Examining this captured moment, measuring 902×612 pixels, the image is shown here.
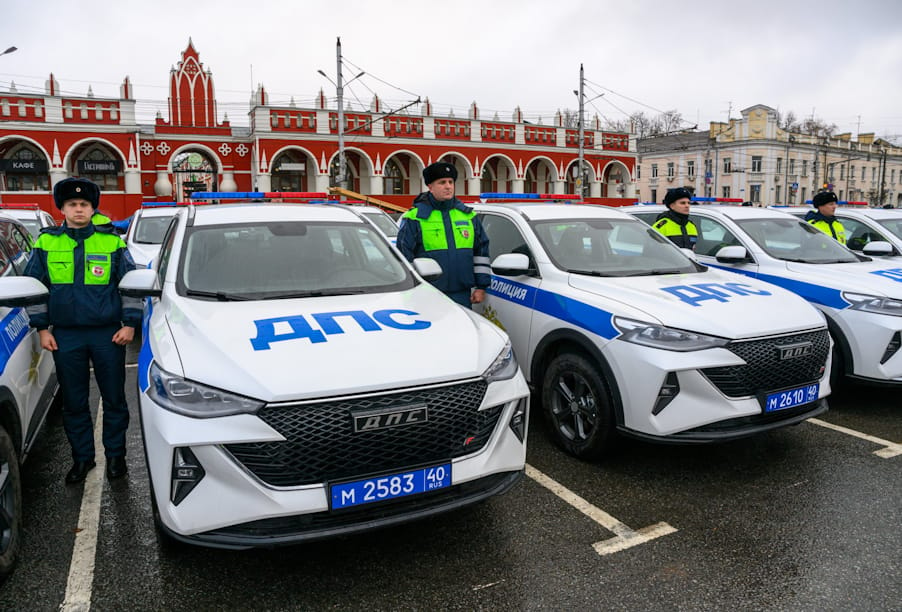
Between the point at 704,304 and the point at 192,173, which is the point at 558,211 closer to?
the point at 704,304

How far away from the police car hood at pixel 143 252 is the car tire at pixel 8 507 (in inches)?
228

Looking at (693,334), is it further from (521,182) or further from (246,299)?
(521,182)

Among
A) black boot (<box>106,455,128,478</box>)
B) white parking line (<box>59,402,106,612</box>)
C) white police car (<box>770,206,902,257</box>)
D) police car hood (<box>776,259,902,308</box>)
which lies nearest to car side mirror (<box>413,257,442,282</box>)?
black boot (<box>106,455,128,478</box>)

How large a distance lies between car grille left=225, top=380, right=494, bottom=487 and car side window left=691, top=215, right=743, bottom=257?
15.6ft

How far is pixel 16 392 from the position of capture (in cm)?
341

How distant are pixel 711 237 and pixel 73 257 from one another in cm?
586

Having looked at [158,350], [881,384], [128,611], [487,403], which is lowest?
[128,611]

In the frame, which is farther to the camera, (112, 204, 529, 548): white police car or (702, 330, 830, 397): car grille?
(702, 330, 830, 397): car grille

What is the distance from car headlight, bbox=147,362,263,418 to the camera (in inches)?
101

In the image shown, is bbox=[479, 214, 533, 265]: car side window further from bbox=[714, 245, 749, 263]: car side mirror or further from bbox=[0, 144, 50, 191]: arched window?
bbox=[0, 144, 50, 191]: arched window

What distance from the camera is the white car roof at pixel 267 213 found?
4.28 meters

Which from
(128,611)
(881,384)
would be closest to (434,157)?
(881,384)

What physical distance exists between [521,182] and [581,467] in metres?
33.5

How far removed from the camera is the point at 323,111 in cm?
3106
